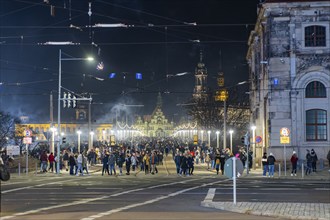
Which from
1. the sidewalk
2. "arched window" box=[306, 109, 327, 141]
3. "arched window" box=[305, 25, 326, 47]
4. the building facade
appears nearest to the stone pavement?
the sidewalk

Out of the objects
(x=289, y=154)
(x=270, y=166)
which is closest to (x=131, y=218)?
(x=270, y=166)

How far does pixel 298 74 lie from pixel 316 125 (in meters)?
4.35

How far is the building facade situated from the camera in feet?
157

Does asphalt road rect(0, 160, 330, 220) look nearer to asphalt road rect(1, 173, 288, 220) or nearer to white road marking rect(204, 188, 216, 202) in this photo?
asphalt road rect(1, 173, 288, 220)

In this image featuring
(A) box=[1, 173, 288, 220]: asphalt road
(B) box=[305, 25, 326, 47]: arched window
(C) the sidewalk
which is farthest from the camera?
(B) box=[305, 25, 326, 47]: arched window

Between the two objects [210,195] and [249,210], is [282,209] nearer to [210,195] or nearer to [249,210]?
[249,210]

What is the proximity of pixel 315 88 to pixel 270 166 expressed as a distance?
418 inches

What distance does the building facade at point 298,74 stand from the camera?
4791cm

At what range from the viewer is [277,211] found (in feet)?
58.4

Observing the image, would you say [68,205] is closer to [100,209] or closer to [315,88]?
[100,209]

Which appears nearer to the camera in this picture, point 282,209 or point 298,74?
point 282,209

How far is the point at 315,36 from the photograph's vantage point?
4825cm

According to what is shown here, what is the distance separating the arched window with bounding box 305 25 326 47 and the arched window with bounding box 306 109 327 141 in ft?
17.4

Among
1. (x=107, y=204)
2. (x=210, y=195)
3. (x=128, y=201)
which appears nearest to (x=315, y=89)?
(x=210, y=195)
